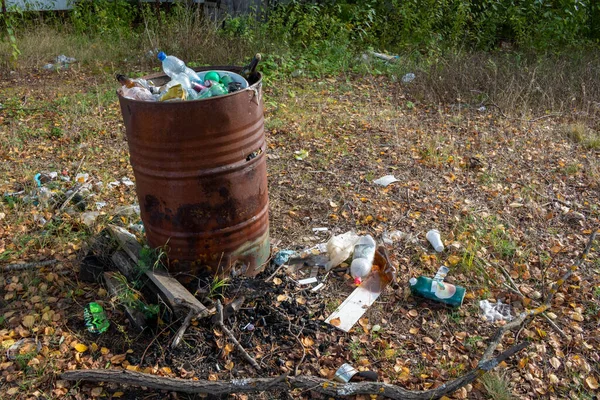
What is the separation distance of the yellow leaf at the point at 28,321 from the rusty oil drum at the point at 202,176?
0.83 m

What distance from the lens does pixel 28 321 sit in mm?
3160

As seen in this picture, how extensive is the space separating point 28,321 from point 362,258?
214cm

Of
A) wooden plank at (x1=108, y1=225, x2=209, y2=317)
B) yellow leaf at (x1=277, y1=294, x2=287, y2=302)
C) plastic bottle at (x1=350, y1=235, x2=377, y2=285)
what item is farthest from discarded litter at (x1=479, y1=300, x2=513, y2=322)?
wooden plank at (x1=108, y1=225, x2=209, y2=317)

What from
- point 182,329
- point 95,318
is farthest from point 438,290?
point 95,318

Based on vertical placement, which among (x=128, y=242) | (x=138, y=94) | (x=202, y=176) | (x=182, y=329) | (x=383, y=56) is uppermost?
(x=138, y=94)

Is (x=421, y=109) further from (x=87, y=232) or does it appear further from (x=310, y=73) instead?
(x=87, y=232)

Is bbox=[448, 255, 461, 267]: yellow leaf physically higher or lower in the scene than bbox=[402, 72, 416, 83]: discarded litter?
higher

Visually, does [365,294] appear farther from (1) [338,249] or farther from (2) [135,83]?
(2) [135,83]

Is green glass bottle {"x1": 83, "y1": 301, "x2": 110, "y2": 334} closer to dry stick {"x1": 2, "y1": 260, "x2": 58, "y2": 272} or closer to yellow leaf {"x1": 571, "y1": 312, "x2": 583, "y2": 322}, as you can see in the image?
dry stick {"x1": 2, "y1": 260, "x2": 58, "y2": 272}

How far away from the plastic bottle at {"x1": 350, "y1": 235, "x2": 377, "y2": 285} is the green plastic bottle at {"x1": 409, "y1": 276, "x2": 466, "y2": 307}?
1.03ft

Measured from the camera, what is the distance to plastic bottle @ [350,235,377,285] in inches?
139

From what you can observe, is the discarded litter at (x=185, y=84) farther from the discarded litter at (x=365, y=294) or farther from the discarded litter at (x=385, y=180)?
the discarded litter at (x=385, y=180)

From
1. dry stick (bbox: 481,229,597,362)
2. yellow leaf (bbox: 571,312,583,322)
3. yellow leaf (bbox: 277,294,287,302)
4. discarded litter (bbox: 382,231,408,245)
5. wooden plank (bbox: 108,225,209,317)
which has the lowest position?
discarded litter (bbox: 382,231,408,245)

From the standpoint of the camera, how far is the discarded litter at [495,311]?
324 cm
